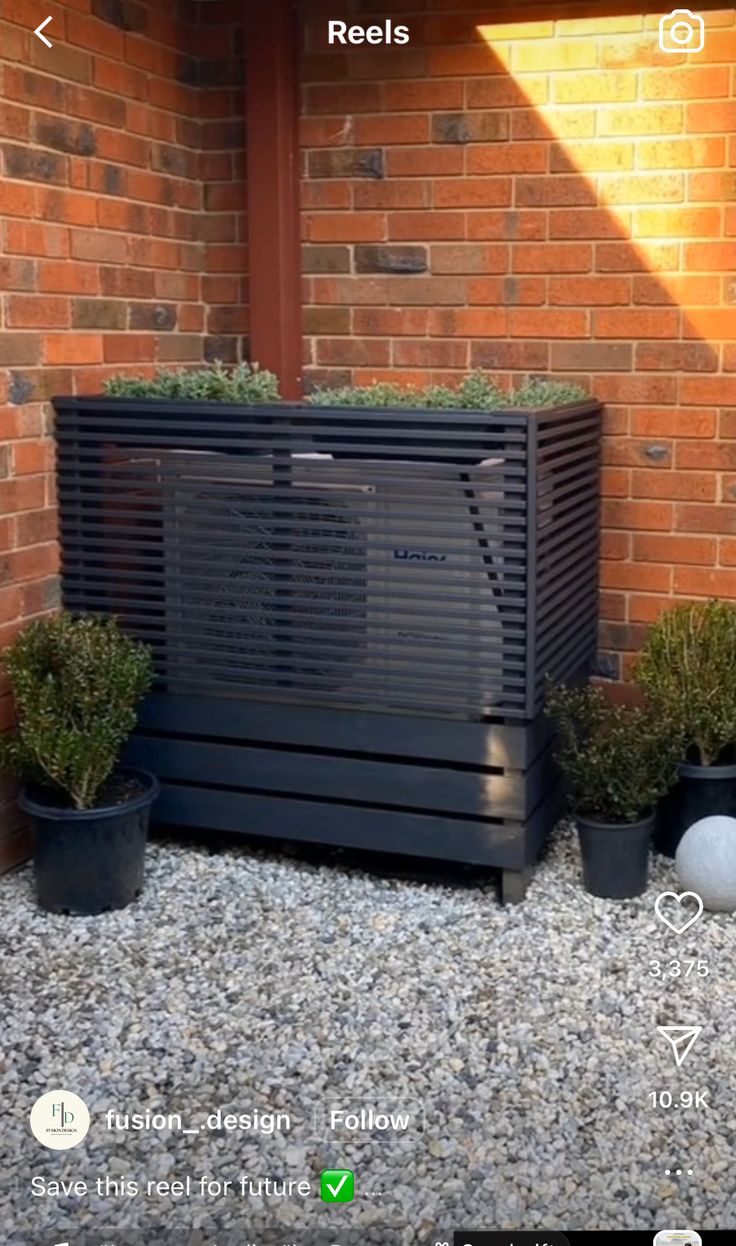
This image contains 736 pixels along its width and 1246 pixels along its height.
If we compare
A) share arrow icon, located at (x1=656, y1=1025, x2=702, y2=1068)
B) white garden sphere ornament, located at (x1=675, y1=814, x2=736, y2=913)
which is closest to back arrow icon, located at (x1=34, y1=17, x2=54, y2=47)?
white garden sphere ornament, located at (x1=675, y1=814, x2=736, y2=913)

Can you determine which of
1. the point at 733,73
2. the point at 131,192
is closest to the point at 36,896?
the point at 131,192

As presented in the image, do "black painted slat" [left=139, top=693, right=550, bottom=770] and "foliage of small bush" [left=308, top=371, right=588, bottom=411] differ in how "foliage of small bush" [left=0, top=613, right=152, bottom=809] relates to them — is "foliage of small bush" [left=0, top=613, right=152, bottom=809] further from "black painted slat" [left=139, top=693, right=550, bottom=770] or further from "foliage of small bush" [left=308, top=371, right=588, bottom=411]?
"foliage of small bush" [left=308, top=371, right=588, bottom=411]

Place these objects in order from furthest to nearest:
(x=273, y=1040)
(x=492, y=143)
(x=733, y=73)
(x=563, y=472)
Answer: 1. (x=492, y=143)
2. (x=733, y=73)
3. (x=563, y=472)
4. (x=273, y=1040)

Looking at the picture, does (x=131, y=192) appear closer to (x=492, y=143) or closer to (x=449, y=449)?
(x=492, y=143)

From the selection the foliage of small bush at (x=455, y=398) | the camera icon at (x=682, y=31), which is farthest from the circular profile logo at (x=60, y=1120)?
the camera icon at (x=682, y=31)

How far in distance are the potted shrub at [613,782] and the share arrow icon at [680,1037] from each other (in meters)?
0.63

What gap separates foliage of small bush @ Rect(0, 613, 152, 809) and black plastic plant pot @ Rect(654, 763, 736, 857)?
1342 mm

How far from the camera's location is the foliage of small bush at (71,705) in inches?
126

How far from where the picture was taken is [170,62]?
161 inches

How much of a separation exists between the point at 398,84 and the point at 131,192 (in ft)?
2.69

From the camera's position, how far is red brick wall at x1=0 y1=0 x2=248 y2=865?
344 centimetres

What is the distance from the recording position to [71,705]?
10.8 ft

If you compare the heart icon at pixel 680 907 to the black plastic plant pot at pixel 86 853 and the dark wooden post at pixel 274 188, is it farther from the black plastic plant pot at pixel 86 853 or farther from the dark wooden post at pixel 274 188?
the dark wooden post at pixel 274 188

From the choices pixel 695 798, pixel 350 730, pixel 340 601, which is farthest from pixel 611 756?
pixel 340 601
